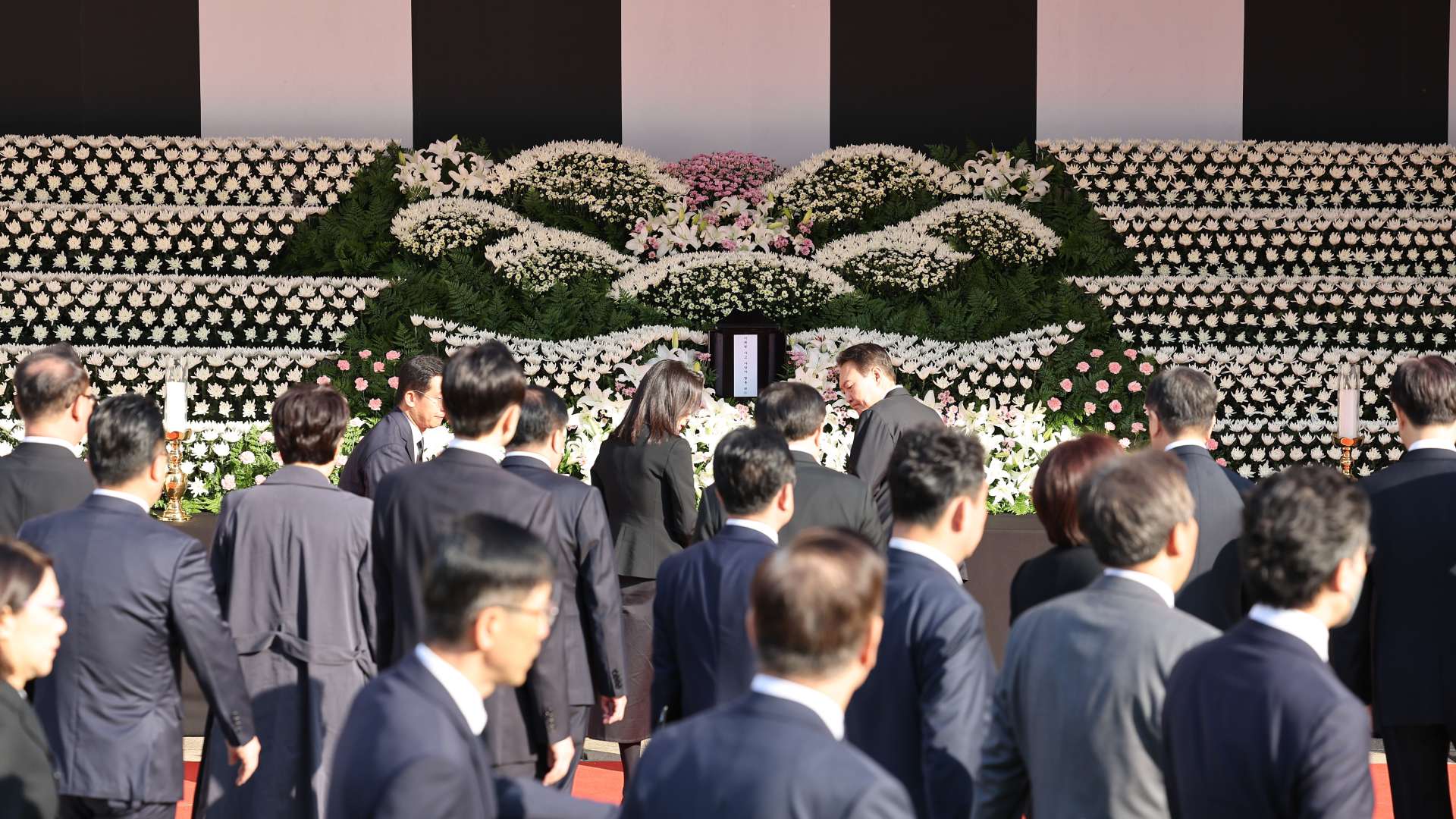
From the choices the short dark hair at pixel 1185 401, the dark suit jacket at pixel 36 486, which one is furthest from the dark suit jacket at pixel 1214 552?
the dark suit jacket at pixel 36 486

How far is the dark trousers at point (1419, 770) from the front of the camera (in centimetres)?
369

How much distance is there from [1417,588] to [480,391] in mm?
2387

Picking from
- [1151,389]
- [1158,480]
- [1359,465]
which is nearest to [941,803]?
[1158,480]

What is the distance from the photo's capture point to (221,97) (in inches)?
487

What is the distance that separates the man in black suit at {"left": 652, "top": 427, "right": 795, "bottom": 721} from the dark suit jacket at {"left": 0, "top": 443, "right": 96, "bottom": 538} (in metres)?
1.68

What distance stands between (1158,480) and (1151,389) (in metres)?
1.69

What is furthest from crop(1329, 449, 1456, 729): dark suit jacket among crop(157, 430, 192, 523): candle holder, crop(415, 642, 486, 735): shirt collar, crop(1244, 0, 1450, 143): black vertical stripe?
crop(1244, 0, 1450, 143): black vertical stripe

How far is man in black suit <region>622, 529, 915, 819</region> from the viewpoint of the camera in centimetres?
159

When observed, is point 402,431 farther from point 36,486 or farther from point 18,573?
point 18,573

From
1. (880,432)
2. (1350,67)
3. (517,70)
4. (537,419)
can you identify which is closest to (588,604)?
(537,419)

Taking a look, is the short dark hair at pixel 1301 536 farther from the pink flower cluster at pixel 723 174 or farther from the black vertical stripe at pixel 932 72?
the black vertical stripe at pixel 932 72

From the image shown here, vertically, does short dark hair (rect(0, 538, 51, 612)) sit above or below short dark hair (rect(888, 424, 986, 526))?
below

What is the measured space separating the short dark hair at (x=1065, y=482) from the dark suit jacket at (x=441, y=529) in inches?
42.1

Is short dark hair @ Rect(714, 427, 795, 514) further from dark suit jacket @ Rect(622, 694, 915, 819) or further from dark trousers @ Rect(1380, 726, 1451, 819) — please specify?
dark trousers @ Rect(1380, 726, 1451, 819)
